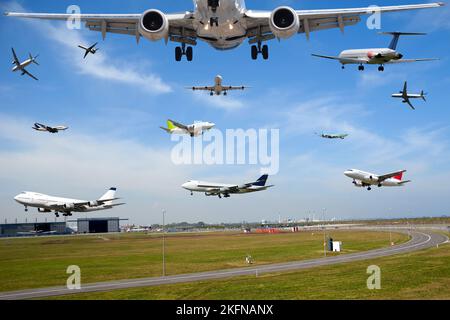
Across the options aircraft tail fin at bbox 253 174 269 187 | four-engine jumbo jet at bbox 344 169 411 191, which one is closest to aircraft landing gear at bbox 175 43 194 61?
four-engine jumbo jet at bbox 344 169 411 191

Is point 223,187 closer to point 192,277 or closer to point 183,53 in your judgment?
point 192,277

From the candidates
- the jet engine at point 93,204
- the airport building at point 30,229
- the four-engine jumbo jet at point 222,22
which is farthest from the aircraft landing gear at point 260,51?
the airport building at point 30,229

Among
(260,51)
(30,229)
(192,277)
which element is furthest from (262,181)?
(30,229)

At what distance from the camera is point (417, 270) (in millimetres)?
51281

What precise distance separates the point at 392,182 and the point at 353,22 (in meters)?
90.3

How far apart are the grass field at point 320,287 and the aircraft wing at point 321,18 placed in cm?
2347

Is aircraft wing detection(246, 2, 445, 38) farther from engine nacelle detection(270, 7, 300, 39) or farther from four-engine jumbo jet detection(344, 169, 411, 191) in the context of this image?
four-engine jumbo jet detection(344, 169, 411, 191)

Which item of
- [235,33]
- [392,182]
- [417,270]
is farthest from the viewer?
[392,182]

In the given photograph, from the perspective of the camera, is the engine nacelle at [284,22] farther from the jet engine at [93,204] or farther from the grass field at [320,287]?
the jet engine at [93,204]

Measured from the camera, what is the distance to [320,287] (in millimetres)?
43125

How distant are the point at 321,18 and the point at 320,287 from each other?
26.9 metres

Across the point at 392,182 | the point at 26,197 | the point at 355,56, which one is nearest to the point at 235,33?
the point at 355,56

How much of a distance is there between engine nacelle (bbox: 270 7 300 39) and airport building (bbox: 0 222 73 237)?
179149 millimetres
